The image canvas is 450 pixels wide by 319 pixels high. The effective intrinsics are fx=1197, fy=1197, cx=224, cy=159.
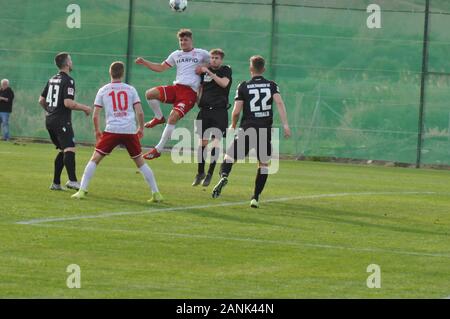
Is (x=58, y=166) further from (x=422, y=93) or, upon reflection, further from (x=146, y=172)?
(x=422, y=93)

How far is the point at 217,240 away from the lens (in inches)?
520

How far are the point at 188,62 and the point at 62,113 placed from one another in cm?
247

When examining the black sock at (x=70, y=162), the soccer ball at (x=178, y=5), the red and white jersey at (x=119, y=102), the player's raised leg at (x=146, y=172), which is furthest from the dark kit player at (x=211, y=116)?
the red and white jersey at (x=119, y=102)

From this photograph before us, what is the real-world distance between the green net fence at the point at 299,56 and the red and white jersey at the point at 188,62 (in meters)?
14.5

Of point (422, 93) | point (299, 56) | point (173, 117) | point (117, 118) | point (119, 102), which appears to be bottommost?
point (117, 118)

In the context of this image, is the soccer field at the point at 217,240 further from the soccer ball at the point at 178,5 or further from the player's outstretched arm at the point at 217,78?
the soccer ball at the point at 178,5

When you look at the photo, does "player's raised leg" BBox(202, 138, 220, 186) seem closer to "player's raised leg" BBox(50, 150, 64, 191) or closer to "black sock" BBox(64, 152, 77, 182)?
"black sock" BBox(64, 152, 77, 182)

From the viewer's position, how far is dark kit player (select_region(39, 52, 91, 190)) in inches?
704

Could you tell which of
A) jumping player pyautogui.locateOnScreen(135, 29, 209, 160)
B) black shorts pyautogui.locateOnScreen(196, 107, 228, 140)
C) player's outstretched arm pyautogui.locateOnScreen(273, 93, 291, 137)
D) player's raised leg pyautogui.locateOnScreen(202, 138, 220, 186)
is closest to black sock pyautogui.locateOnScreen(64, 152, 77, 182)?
jumping player pyautogui.locateOnScreen(135, 29, 209, 160)

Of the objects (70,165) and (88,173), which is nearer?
(88,173)

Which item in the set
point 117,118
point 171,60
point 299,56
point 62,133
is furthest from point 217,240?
point 299,56

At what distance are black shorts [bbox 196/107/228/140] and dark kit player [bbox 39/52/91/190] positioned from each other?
2.66 m
